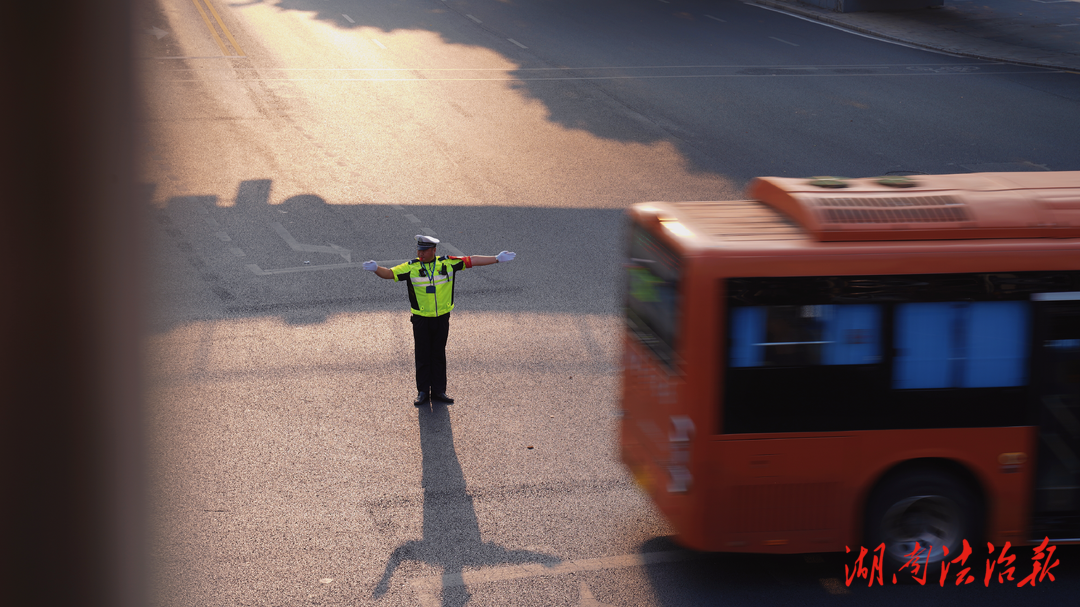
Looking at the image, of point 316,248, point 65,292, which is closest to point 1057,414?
point 65,292

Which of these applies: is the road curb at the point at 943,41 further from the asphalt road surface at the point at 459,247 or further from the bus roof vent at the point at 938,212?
the bus roof vent at the point at 938,212

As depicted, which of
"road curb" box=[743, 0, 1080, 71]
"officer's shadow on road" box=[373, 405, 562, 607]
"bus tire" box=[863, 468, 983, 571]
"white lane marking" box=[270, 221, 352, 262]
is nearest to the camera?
"bus tire" box=[863, 468, 983, 571]

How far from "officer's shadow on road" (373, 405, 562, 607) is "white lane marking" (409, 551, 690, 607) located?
0.05 meters

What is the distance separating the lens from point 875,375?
608cm

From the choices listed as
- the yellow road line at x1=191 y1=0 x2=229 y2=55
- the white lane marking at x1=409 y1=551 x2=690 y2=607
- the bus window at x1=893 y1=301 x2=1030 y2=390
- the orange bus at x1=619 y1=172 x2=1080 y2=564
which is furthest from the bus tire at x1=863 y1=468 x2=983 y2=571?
the yellow road line at x1=191 y1=0 x2=229 y2=55

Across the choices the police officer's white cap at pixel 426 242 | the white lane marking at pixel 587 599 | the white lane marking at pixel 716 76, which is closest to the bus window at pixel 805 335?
the white lane marking at pixel 587 599

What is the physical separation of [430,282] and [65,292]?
7368 mm

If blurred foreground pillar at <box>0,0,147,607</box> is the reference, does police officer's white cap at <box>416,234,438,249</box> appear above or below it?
below

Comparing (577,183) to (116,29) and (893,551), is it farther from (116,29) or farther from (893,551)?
(116,29)

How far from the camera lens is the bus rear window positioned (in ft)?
20.5

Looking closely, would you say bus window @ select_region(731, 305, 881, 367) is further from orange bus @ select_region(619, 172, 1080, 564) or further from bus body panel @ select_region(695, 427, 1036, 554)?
bus body panel @ select_region(695, 427, 1036, 554)

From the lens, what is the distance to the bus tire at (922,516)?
6.27m

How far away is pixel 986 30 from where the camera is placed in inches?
1163

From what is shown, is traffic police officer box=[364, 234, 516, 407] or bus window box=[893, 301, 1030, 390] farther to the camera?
traffic police officer box=[364, 234, 516, 407]
